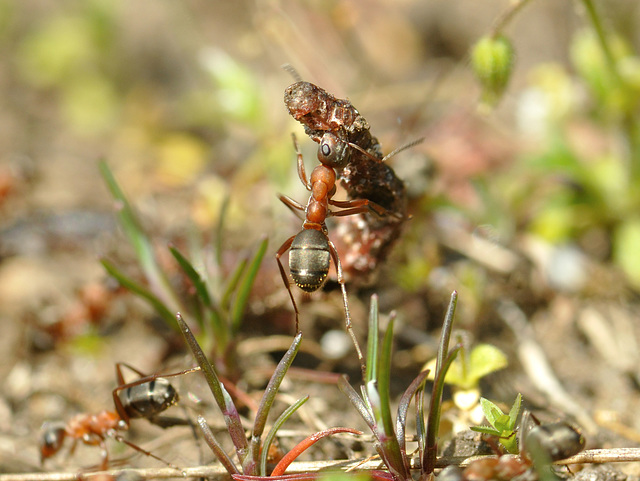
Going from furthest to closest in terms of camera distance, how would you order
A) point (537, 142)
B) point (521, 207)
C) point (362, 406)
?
point (537, 142) < point (521, 207) < point (362, 406)

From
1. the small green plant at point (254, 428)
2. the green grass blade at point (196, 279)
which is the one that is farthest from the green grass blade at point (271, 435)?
the green grass blade at point (196, 279)

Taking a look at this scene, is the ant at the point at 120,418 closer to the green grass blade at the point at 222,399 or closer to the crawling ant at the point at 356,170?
the green grass blade at the point at 222,399

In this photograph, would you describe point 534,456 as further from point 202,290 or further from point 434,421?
point 202,290

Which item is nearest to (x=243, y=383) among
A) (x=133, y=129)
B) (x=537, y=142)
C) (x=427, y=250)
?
(x=427, y=250)

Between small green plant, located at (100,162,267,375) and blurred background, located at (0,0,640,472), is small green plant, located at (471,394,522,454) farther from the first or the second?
small green plant, located at (100,162,267,375)

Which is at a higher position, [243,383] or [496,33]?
[496,33]

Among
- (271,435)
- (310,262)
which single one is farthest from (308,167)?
(271,435)

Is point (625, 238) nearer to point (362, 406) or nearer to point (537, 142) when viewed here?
point (537, 142)
